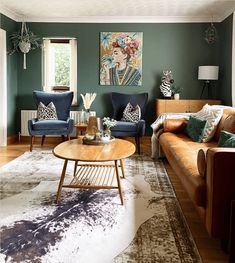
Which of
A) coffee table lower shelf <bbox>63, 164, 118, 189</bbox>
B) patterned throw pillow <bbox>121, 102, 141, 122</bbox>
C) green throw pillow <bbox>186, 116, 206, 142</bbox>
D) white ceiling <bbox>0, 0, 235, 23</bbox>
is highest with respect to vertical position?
white ceiling <bbox>0, 0, 235, 23</bbox>

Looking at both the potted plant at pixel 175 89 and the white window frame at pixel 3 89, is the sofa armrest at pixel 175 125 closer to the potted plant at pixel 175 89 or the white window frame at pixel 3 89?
the potted plant at pixel 175 89

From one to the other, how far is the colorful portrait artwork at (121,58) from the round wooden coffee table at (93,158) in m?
2.56

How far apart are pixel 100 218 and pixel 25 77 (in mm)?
4297

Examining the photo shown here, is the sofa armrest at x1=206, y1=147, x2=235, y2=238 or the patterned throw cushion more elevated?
the patterned throw cushion

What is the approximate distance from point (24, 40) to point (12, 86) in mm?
870

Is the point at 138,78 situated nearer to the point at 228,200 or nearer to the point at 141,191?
the point at 141,191

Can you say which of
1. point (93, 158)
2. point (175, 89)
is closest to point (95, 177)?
point (93, 158)

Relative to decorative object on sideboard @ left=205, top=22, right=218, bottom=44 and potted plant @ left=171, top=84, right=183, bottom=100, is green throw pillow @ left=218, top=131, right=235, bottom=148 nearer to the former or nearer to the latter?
potted plant @ left=171, top=84, right=183, bottom=100

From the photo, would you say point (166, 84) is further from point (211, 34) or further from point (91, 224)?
point (91, 224)

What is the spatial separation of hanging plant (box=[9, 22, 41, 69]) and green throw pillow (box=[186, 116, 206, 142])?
3.41 meters

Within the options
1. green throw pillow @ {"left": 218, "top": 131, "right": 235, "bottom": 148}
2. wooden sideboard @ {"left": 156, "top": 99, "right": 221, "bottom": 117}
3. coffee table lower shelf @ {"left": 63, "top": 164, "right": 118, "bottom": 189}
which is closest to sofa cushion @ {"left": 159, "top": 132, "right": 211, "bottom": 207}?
green throw pillow @ {"left": 218, "top": 131, "right": 235, "bottom": 148}

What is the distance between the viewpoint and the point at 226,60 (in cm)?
542

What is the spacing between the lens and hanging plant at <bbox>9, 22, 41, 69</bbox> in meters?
5.79

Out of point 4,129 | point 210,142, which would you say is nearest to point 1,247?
point 210,142
